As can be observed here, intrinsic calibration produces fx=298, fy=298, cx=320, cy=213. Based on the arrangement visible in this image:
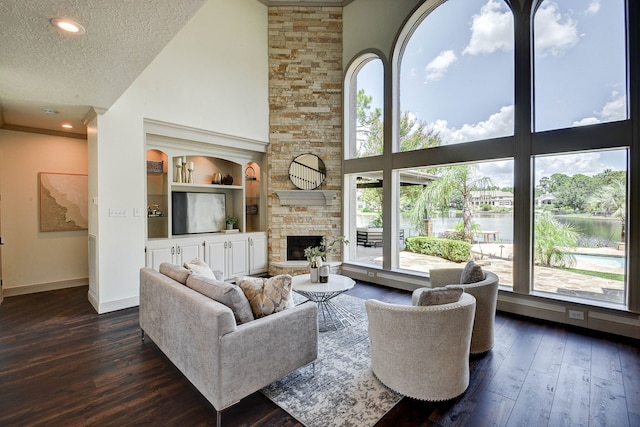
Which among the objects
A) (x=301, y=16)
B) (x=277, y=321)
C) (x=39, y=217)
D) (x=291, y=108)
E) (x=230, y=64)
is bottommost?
(x=277, y=321)

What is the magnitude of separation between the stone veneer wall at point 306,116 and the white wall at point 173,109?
41 centimetres

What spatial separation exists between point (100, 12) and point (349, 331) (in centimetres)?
340

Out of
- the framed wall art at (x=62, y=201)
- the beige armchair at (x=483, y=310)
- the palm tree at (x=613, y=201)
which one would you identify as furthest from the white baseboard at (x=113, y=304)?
the palm tree at (x=613, y=201)

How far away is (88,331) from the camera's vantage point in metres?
3.34

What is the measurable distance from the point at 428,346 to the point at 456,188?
3.22 m

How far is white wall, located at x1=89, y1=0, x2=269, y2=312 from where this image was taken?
3979mm

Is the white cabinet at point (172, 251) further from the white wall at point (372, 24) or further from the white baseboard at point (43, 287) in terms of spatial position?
the white wall at point (372, 24)

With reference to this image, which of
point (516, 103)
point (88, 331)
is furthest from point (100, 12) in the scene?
point (516, 103)

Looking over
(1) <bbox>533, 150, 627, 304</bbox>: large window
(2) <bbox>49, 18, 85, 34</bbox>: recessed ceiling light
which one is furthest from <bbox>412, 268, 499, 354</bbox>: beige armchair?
(2) <bbox>49, 18, 85, 34</bbox>: recessed ceiling light

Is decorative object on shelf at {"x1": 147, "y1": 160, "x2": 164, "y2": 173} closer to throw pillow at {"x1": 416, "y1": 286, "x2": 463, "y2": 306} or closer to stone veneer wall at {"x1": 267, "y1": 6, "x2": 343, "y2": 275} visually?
stone veneer wall at {"x1": 267, "y1": 6, "x2": 343, "y2": 275}

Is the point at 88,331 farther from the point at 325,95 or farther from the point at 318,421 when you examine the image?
the point at 325,95

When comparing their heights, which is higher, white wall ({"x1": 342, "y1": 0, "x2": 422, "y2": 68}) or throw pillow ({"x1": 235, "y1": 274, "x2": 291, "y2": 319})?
white wall ({"x1": 342, "y1": 0, "x2": 422, "y2": 68})

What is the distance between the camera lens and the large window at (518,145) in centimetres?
340

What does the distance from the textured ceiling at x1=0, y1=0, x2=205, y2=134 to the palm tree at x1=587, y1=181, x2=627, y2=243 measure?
4435 millimetres
